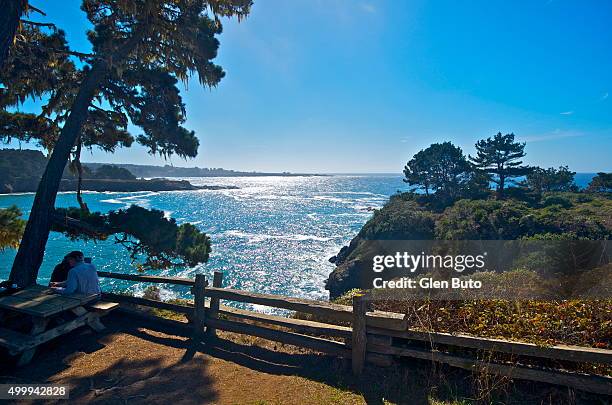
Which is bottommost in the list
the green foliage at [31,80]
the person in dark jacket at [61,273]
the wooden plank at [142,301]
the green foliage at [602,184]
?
the wooden plank at [142,301]

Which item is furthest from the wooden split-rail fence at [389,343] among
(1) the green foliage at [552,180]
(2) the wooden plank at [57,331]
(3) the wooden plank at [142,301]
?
(1) the green foliage at [552,180]

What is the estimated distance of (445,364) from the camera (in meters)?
4.93

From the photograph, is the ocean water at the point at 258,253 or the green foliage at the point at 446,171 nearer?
the ocean water at the point at 258,253

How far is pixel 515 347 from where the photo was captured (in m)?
4.49

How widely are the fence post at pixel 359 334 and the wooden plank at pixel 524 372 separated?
454 millimetres

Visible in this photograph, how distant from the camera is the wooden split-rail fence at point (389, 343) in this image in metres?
4.25

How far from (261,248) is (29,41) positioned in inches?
1648

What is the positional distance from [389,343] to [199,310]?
13.3ft

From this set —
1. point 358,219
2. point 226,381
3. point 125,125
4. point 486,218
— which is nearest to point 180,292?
point 125,125

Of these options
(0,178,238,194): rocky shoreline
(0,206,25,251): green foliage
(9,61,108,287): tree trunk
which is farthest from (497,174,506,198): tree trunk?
(0,178,238,194): rocky shoreline

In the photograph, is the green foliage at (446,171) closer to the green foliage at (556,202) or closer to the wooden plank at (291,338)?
the green foliage at (556,202)

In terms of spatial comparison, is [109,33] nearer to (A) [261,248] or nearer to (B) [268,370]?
(B) [268,370]

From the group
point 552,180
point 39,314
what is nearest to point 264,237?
point 39,314

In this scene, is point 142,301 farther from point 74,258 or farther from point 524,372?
point 524,372
